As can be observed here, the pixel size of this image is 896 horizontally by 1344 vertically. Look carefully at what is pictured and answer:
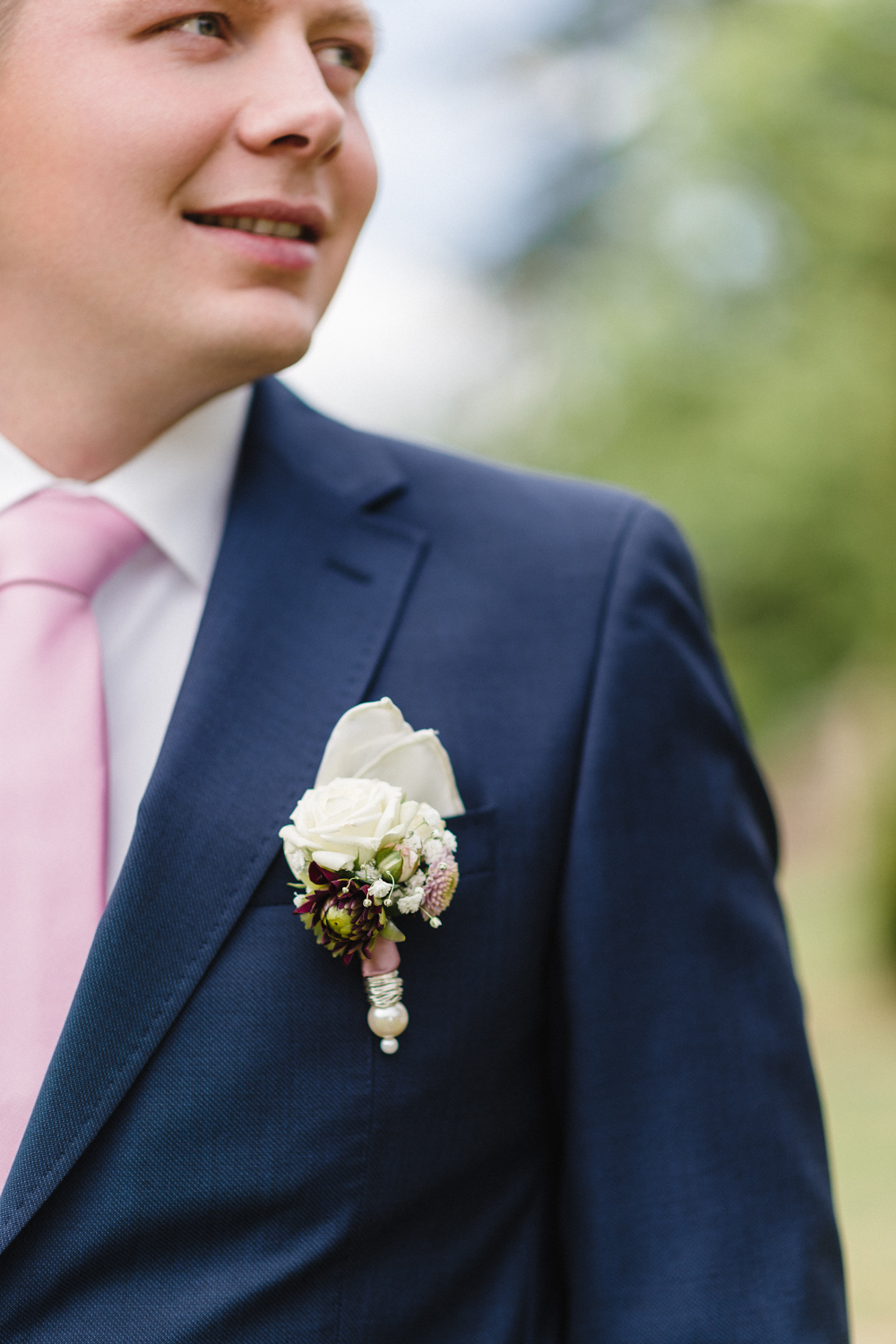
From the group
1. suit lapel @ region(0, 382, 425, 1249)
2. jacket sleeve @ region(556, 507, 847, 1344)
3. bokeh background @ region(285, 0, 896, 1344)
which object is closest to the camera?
suit lapel @ region(0, 382, 425, 1249)

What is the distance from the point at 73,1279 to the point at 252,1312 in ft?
0.63

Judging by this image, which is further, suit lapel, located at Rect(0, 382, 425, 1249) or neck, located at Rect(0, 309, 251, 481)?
neck, located at Rect(0, 309, 251, 481)

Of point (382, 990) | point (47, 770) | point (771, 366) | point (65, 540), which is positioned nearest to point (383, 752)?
point (382, 990)

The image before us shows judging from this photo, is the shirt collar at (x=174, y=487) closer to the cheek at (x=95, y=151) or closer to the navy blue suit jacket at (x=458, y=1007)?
the navy blue suit jacket at (x=458, y=1007)

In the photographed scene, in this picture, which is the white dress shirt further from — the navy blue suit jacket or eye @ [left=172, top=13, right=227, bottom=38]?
eye @ [left=172, top=13, right=227, bottom=38]

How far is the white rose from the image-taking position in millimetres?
1527

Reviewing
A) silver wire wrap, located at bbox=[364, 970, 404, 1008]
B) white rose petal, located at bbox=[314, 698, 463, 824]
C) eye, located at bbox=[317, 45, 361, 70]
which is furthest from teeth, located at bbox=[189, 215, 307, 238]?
silver wire wrap, located at bbox=[364, 970, 404, 1008]

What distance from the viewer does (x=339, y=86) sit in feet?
5.90

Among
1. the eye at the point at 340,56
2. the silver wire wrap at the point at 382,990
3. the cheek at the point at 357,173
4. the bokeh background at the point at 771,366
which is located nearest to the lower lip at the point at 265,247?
the cheek at the point at 357,173

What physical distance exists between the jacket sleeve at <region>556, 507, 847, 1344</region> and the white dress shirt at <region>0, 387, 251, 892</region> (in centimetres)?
52

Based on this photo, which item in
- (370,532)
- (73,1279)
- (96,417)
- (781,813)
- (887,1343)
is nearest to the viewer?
(73,1279)

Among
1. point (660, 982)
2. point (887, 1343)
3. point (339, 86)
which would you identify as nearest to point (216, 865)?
point (660, 982)

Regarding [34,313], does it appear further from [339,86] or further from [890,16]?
[890,16]

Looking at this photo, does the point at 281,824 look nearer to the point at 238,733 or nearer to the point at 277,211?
the point at 238,733
